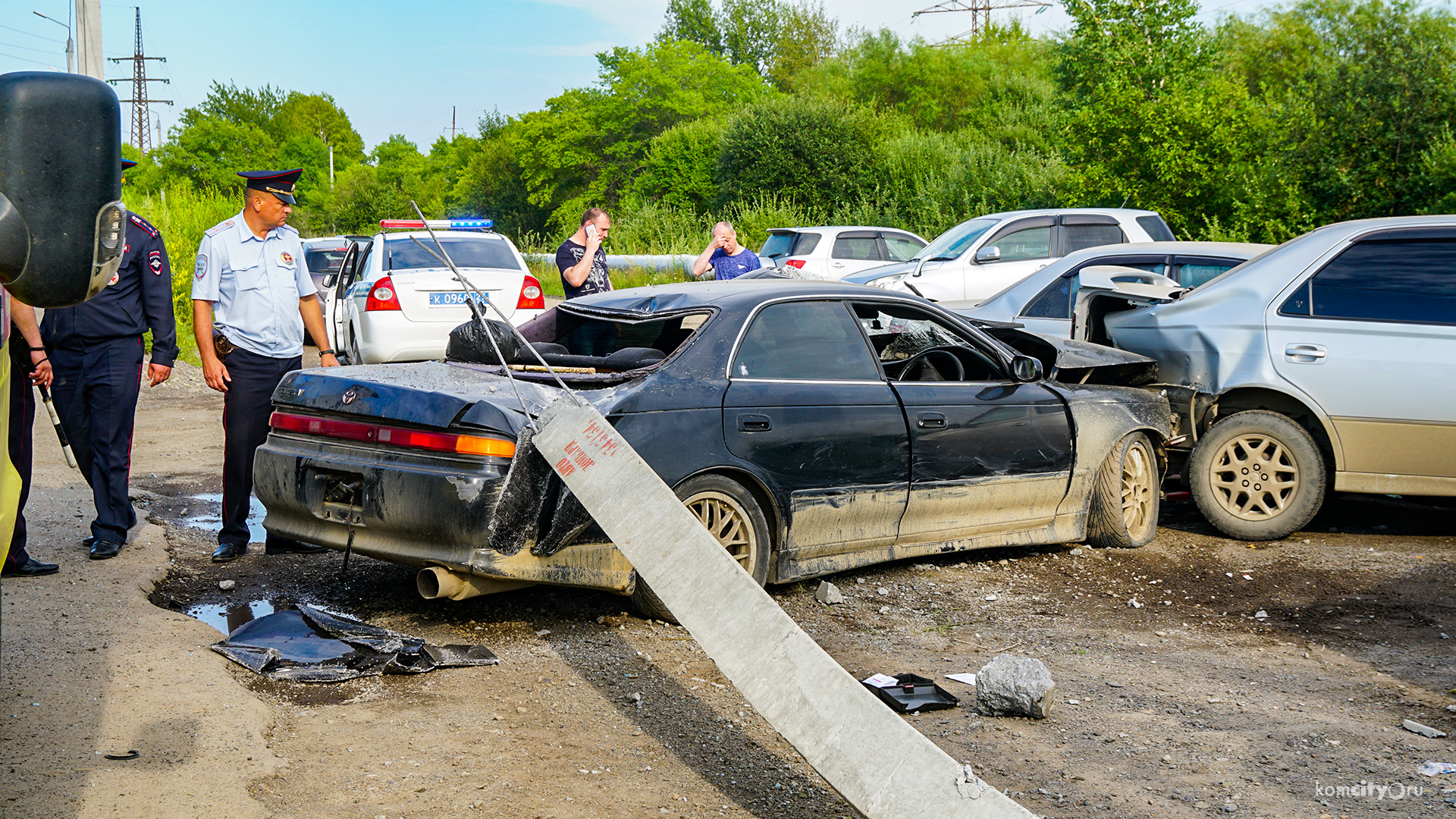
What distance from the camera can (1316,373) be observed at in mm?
6625

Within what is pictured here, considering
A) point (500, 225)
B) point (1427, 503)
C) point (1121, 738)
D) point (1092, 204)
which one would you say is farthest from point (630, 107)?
point (1121, 738)

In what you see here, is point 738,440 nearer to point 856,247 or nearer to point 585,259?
point 585,259

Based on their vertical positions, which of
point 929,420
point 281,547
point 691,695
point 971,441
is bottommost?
point 691,695

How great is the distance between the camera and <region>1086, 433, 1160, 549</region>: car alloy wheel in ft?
21.1

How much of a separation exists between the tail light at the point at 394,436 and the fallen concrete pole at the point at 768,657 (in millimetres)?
652

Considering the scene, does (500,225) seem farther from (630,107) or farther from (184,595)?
(184,595)

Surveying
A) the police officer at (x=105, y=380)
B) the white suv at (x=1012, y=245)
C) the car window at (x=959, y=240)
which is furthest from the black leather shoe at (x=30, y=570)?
the car window at (x=959, y=240)

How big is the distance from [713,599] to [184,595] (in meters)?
3.36

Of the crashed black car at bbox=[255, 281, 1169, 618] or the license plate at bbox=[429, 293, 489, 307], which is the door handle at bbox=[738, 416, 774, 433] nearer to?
the crashed black car at bbox=[255, 281, 1169, 618]

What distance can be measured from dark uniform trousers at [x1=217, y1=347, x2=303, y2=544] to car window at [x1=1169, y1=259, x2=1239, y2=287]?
6.33 metres

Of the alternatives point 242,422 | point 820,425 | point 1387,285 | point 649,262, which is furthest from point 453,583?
point 649,262

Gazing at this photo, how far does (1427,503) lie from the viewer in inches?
316

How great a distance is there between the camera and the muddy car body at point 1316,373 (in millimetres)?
6402

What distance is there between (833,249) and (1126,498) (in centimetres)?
1208
